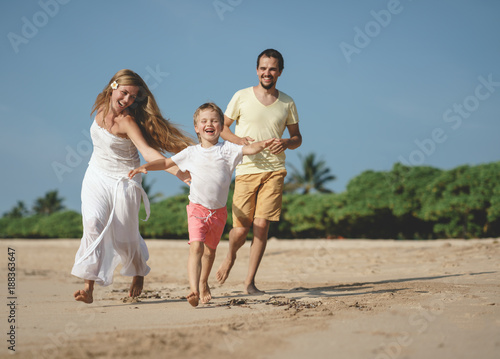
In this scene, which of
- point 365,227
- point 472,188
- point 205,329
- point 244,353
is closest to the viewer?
point 244,353

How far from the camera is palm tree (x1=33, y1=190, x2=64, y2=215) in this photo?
222 feet

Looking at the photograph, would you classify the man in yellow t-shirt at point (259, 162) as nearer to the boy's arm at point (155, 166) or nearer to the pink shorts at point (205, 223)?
the pink shorts at point (205, 223)

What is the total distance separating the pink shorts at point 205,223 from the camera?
15.0 feet

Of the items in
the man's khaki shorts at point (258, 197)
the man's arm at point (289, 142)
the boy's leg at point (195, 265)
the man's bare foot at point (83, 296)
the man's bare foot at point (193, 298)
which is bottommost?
the man's bare foot at point (83, 296)

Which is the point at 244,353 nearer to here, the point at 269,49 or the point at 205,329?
the point at 205,329

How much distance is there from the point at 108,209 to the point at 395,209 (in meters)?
20.2

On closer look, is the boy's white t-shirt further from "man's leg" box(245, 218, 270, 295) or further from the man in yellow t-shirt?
"man's leg" box(245, 218, 270, 295)

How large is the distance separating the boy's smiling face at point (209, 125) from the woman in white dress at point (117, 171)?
1.40ft

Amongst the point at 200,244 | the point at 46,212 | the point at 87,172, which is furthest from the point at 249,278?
the point at 46,212

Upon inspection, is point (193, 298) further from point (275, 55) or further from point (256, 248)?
point (275, 55)

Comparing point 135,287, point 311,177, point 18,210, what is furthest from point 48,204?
point 135,287

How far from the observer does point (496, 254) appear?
29.6 ft

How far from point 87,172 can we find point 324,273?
481cm

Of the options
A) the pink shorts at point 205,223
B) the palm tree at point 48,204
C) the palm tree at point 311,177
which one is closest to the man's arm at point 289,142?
the pink shorts at point 205,223
